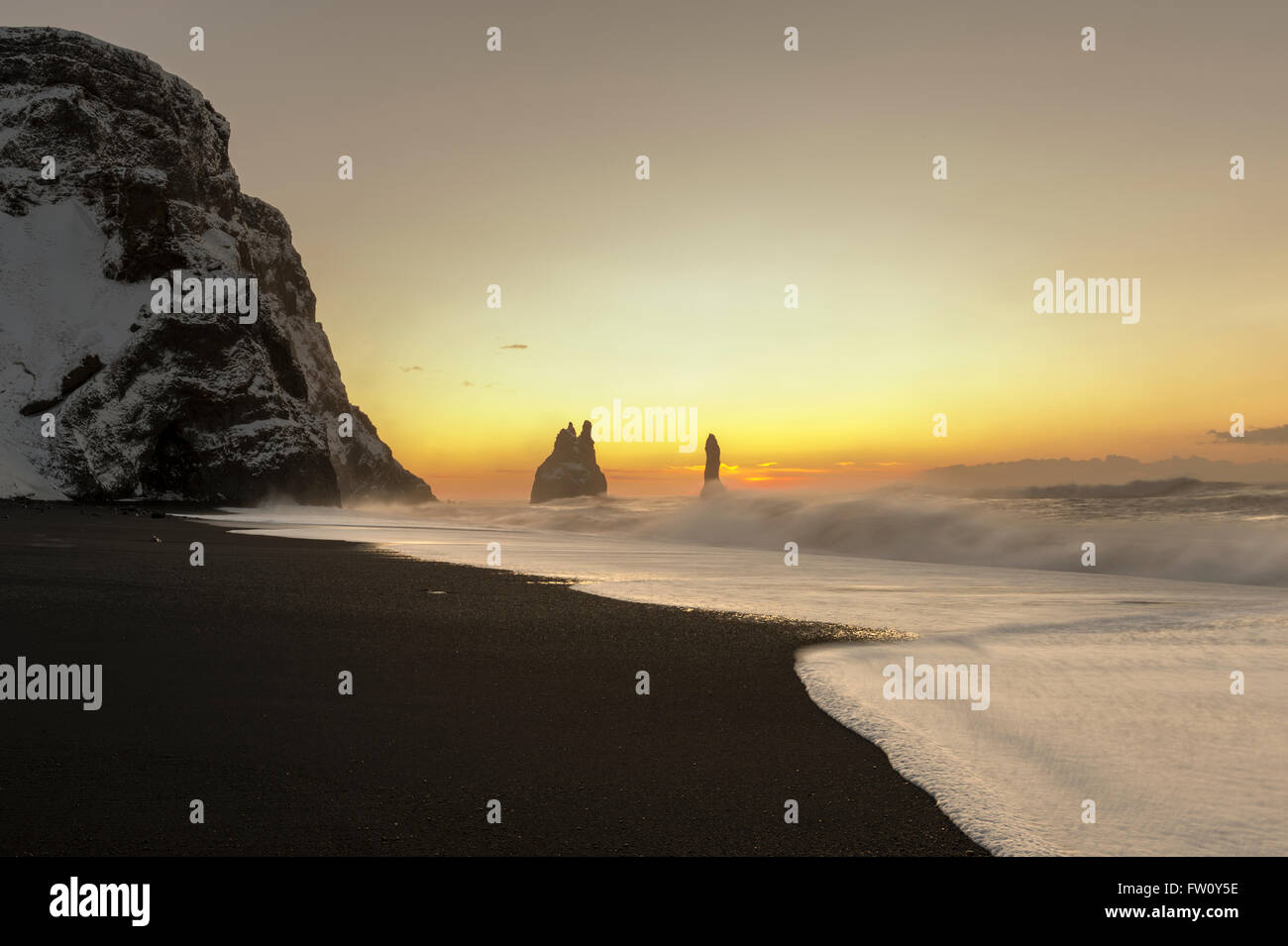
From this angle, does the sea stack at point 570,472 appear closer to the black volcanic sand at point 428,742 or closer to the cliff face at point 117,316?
the cliff face at point 117,316

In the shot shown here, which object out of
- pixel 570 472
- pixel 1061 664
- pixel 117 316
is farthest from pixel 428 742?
pixel 570 472

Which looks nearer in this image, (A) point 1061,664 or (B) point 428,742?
(B) point 428,742

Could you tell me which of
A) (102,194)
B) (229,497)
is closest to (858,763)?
(229,497)

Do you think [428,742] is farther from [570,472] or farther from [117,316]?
[570,472]

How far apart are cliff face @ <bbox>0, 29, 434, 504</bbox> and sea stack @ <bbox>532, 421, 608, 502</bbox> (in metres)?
106

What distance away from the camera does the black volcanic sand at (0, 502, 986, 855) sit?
12.0 feet

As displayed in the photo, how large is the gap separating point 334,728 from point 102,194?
7249 centimetres

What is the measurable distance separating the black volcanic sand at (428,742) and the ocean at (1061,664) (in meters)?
0.53

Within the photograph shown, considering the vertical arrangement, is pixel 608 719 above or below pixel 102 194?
below

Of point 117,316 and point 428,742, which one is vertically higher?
point 117,316

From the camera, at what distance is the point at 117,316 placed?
5938cm

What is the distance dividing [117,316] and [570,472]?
119988mm

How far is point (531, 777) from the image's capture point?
4379 millimetres
